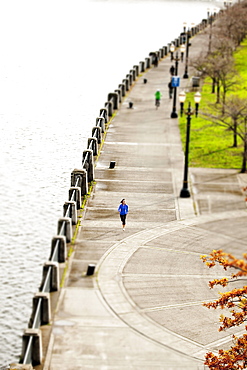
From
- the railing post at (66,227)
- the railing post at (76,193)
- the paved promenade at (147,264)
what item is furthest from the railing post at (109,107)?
the railing post at (66,227)

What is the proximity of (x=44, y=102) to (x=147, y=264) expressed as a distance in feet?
126

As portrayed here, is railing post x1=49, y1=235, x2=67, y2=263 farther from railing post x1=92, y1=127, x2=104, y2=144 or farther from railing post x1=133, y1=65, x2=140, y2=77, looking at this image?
railing post x1=133, y1=65, x2=140, y2=77

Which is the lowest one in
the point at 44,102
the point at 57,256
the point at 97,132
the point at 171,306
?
the point at 171,306

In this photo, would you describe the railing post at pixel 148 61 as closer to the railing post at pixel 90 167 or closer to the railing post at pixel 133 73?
the railing post at pixel 133 73

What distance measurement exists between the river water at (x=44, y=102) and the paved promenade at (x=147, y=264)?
302 cm

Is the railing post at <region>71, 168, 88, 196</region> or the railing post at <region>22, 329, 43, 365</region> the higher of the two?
the railing post at <region>71, 168, 88, 196</region>

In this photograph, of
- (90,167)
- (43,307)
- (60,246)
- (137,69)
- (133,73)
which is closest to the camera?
(43,307)

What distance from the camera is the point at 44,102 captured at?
6284cm

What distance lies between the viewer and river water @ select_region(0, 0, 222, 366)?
102ft

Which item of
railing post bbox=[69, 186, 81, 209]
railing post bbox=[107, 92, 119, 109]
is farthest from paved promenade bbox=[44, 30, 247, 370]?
railing post bbox=[107, 92, 119, 109]

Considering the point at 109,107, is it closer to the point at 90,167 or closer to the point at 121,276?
the point at 90,167

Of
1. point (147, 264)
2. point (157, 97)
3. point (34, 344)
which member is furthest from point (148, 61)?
point (34, 344)

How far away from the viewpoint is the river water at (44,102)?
31047 mm

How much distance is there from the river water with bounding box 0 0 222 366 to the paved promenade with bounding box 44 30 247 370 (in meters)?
3.02
